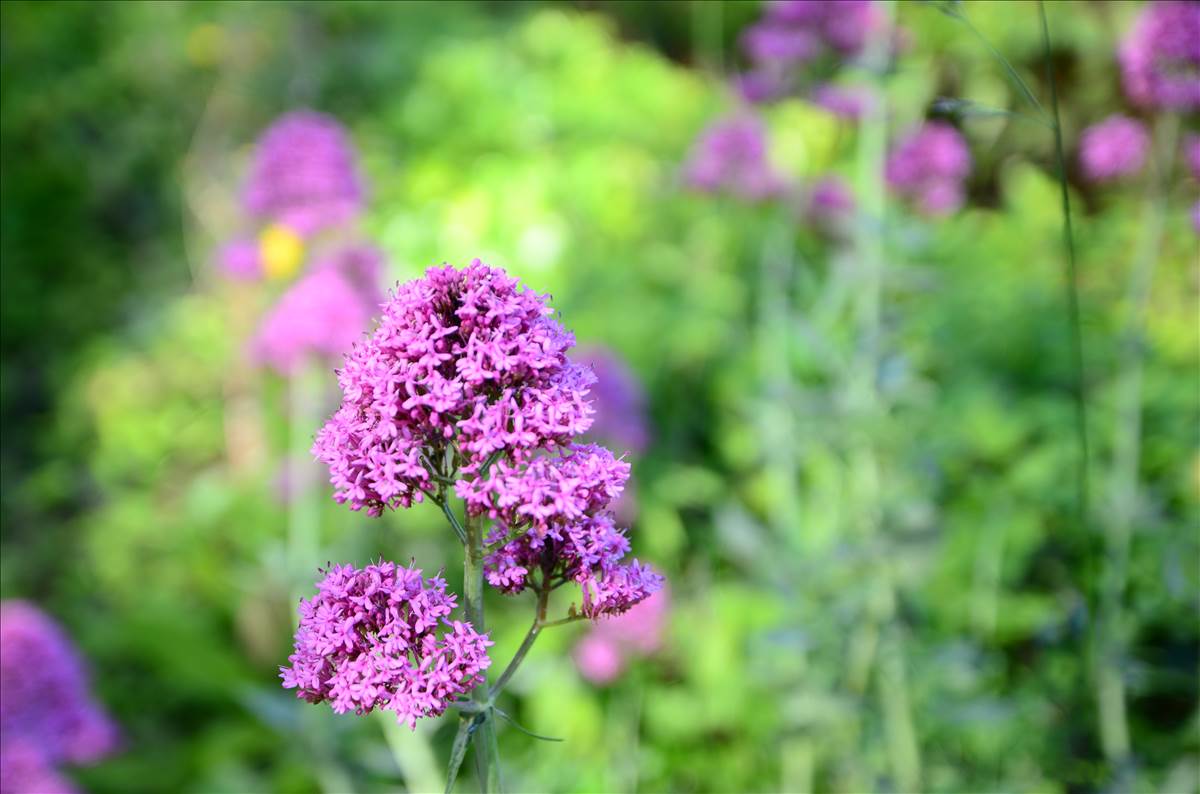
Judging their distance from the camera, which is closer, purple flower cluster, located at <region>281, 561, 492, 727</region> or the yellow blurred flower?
purple flower cluster, located at <region>281, 561, 492, 727</region>

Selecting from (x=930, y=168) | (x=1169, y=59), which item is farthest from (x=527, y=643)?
(x=930, y=168)

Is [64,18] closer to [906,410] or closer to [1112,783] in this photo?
[906,410]

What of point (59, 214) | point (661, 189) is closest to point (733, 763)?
point (661, 189)

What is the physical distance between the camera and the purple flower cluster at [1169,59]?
111 inches

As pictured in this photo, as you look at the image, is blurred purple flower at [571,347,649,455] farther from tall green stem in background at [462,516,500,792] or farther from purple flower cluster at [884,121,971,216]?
tall green stem in background at [462,516,500,792]

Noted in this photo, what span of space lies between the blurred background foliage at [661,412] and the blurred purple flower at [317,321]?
54cm

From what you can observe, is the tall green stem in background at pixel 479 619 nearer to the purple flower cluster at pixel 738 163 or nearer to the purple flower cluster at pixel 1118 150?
the purple flower cluster at pixel 1118 150

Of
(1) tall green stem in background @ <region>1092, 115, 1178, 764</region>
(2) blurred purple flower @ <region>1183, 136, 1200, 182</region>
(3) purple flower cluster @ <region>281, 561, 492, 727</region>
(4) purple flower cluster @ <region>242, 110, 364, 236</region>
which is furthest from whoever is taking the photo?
(4) purple flower cluster @ <region>242, 110, 364, 236</region>

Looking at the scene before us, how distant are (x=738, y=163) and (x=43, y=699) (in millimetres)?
3144

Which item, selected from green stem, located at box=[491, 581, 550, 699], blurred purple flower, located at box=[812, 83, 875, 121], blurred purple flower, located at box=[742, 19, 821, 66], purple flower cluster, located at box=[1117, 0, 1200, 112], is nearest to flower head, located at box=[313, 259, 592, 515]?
green stem, located at box=[491, 581, 550, 699]

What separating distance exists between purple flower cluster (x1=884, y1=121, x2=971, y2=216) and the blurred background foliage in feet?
0.99

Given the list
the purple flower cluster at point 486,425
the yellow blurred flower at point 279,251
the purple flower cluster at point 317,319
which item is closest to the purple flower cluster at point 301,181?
the yellow blurred flower at point 279,251

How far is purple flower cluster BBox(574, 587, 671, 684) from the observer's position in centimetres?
345

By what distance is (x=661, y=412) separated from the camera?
17.5 feet
